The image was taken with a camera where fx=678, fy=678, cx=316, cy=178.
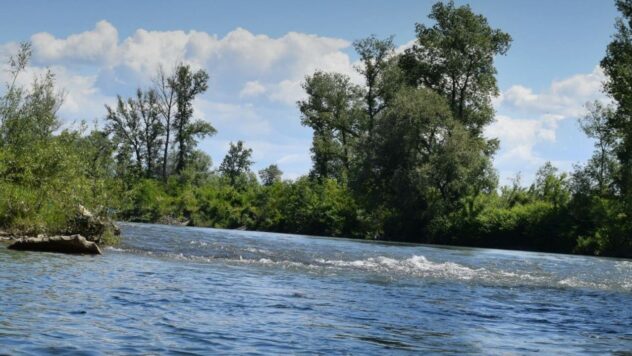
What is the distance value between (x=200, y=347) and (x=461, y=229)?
45.9 m

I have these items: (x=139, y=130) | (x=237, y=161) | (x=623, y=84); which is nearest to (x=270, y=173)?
(x=237, y=161)


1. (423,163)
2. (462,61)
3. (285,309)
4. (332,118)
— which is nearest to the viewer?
(285,309)

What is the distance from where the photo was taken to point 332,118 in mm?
75375

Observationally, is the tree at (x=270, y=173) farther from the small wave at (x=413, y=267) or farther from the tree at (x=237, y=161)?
the small wave at (x=413, y=267)

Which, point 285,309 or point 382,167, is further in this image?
point 382,167

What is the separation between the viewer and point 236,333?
9.52 m

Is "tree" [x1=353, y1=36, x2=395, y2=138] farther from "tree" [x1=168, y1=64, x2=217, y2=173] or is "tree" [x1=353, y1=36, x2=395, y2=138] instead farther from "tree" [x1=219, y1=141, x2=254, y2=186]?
"tree" [x1=219, y1=141, x2=254, y2=186]

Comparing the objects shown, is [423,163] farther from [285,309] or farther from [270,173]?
[270,173]

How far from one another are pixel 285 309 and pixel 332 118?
210 feet

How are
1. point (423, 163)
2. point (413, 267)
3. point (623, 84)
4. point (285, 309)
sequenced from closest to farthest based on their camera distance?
point (285, 309), point (413, 267), point (623, 84), point (423, 163)

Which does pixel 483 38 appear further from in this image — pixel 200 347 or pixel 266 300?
pixel 200 347

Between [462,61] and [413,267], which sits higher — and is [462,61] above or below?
above

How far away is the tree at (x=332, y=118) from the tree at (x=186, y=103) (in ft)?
42.0

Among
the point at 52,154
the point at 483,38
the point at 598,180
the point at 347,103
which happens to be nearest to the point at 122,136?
the point at 347,103
